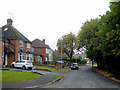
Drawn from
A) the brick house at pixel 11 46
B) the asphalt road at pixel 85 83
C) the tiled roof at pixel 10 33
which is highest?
the tiled roof at pixel 10 33

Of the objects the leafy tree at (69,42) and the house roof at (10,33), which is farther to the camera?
the leafy tree at (69,42)

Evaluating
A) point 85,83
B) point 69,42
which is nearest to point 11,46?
point 69,42

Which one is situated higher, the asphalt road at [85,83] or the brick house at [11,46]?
the brick house at [11,46]

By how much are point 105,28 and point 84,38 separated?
2135 cm

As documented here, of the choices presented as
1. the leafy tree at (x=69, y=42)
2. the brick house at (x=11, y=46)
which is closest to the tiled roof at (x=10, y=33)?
the brick house at (x=11, y=46)

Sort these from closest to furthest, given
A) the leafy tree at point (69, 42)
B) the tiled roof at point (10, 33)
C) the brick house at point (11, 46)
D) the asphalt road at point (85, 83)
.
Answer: the asphalt road at point (85, 83), the brick house at point (11, 46), the tiled roof at point (10, 33), the leafy tree at point (69, 42)

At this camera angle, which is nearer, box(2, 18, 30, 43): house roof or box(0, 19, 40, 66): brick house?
box(0, 19, 40, 66): brick house

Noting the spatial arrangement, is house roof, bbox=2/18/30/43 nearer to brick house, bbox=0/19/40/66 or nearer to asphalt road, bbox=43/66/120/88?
brick house, bbox=0/19/40/66

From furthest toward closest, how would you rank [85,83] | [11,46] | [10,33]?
[10,33], [11,46], [85,83]

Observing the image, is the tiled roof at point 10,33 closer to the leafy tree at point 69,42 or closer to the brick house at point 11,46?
the brick house at point 11,46

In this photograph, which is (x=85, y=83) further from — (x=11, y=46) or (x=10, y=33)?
(x=10, y=33)

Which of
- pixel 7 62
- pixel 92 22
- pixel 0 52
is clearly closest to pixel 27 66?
pixel 0 52

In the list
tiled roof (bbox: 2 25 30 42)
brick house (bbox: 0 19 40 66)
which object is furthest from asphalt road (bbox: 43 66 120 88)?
tiled roof (bbox: 2 25 30 42)

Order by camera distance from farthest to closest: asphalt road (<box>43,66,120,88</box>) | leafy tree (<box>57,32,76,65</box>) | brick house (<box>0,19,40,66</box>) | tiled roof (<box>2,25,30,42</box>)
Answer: leafy tree (<box>57,32,76,65</box>)
tiled roof (<box>2,25,30,42</box>)
brick house (<box>0,19,40,66</box>)
asphalt road (<box>43,66,120,88</box>)
